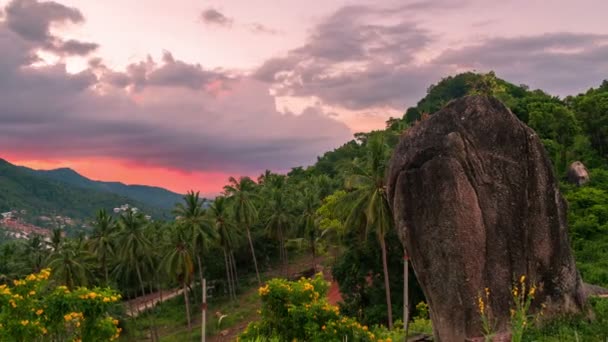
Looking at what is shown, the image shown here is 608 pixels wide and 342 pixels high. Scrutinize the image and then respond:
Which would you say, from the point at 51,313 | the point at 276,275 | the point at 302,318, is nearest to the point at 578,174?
the point at 302,318

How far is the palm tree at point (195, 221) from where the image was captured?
50.7 m

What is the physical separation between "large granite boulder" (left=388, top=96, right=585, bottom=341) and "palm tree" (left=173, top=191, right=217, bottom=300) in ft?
120

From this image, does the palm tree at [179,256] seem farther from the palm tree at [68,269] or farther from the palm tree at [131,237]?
the palm tree at [68,269]

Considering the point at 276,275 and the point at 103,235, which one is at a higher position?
the point at 103,235

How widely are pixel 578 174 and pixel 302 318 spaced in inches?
1483

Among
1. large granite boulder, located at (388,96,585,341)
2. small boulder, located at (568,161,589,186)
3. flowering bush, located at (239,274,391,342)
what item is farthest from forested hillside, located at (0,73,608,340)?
flowering bush, located at (239,274,391,342)

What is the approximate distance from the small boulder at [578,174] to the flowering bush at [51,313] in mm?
44150

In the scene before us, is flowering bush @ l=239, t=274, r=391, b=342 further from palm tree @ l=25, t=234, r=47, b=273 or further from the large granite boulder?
palm tree @ l=25, t=234, r=47, b=273

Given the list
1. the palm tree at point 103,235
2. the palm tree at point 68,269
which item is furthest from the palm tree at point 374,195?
the palm tree at point 103,235

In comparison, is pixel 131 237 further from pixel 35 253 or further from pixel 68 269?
pixel 35 253

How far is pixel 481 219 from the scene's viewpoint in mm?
16672

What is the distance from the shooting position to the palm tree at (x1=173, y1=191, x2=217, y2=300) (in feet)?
166

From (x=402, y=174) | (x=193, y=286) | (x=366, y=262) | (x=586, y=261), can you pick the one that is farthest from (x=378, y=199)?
(x=193, y=286)

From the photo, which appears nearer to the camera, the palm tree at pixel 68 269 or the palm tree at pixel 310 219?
the palm tree at pixel 68 269
